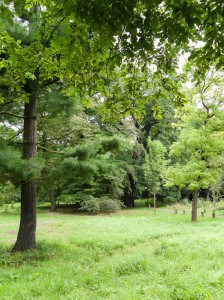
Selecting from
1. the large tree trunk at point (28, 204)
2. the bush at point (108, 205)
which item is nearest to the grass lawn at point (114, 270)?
the large tree trunk at point (28, 204)

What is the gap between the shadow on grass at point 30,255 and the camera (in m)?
7.26

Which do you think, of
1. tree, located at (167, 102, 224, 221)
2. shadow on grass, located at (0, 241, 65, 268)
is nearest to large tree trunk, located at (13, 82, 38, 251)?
shadow on grass, located at (0, 241, 65, 268)

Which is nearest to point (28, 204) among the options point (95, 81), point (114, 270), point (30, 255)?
point (30, 255)

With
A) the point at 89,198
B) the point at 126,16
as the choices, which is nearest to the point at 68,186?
the point at 89,198

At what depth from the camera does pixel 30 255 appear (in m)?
7.73

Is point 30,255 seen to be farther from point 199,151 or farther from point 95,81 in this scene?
point 199,151

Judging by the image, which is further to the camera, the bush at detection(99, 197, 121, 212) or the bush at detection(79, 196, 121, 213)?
the bush at detection(99, 197, 121, 212)

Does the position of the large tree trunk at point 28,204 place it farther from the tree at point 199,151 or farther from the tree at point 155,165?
the tree at point 155,165

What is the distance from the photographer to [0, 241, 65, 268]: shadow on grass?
7258 mm

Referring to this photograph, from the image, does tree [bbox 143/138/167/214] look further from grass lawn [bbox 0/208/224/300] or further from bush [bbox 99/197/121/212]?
grass lawn [bbox 0/208/224/300]

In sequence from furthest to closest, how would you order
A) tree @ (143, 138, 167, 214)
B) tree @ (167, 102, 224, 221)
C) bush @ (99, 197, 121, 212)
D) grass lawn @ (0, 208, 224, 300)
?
tree @ (143, 138, 167, 214) → bush @ (99, 197, 121, 212) → tree @ (167, 102, 224, 221) → grass lawn @ (0, 208, 224, 300)

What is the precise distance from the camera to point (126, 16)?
8.53 ft

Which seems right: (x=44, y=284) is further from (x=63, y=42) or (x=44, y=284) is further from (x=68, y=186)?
(x=68, y=186)

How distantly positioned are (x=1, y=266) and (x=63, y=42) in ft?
19.7
